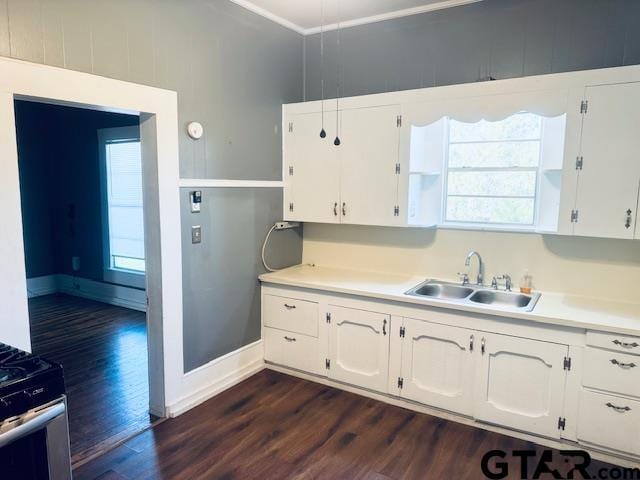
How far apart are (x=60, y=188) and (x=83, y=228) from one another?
2.13 feet

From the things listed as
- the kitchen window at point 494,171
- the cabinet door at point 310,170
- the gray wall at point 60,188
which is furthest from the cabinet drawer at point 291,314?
the gray wall at point 60,188

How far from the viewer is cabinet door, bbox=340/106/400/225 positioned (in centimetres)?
325

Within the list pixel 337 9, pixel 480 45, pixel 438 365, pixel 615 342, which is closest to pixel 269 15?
pixel 337 9

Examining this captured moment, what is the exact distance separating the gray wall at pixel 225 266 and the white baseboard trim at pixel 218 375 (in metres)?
0.06

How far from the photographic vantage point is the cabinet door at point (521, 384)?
2561 millimetres

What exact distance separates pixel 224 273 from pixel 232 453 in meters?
1.23

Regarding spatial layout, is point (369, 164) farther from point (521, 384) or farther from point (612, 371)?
point (612, 371)

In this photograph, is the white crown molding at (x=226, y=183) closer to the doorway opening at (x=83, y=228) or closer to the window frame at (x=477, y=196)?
the window frame at (x=477, y=196)

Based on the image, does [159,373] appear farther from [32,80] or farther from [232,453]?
[32,80]

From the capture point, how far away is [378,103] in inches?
129

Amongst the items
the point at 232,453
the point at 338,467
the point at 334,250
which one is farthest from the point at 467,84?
the point at 232,453

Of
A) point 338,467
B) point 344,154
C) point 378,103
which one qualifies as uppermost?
point 378,103

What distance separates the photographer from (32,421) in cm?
158

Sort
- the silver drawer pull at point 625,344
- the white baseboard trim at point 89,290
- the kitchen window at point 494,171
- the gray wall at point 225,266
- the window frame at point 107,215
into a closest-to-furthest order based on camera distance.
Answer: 1. the silver drawer pull at point 625,344
2. the gray wall at point 225,266
3. the kitchen window at point 494,171
4. the window frame at point 107,215
5. the white baseboard trim at point 89,290
